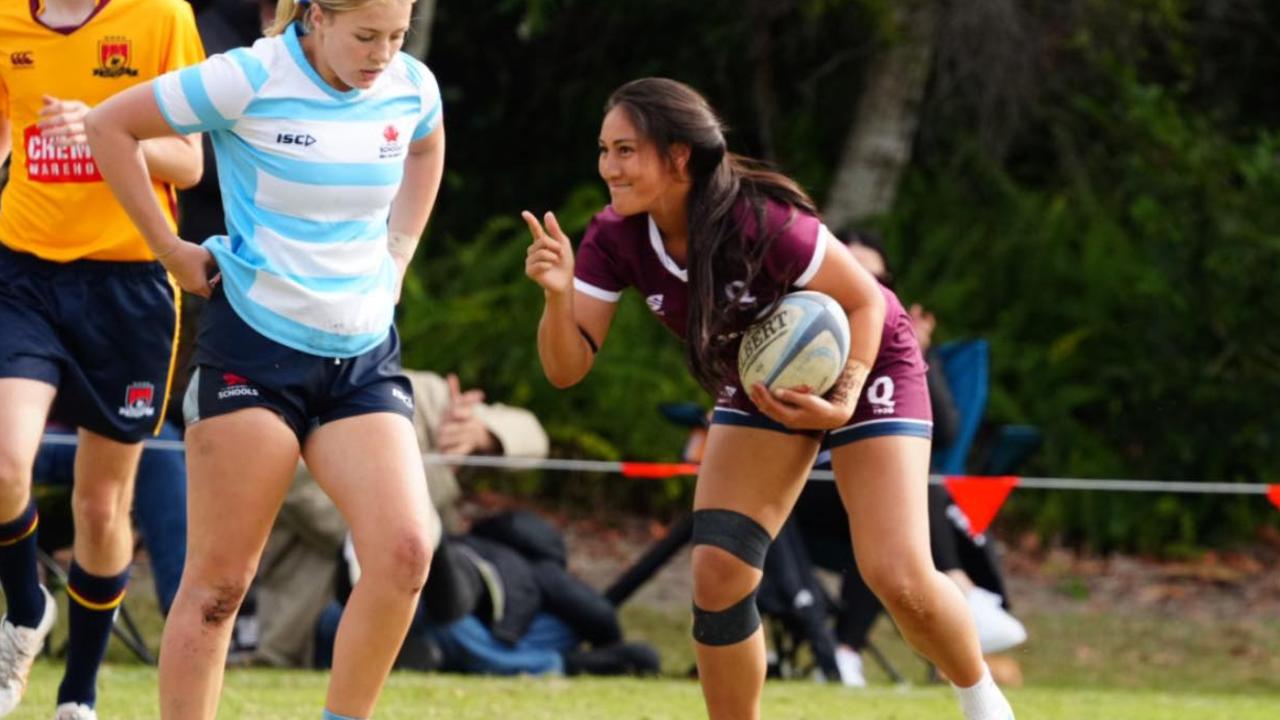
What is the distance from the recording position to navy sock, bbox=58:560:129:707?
571cm

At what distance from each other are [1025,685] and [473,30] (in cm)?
752

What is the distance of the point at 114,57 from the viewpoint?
5543mm

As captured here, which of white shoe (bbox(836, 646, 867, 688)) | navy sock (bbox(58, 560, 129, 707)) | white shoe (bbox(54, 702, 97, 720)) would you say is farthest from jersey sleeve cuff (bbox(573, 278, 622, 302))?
white shoe (bbox(836, 646, 867, 688))

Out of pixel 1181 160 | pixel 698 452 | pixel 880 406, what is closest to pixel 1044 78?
pixel 1181 160

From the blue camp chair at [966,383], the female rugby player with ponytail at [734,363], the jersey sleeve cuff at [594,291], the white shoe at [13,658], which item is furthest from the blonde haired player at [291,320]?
the blue camp chair at [966,383]

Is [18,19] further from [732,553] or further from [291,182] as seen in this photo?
[732,553]

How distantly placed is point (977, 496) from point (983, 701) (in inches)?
142

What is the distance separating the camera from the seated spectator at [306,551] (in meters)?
8.33

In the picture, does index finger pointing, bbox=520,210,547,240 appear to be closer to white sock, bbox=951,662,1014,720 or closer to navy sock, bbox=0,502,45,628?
white sock, bbox=951,662,1014,720

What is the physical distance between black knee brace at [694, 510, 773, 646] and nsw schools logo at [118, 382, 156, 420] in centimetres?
167

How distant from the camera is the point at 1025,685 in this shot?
8828 mm

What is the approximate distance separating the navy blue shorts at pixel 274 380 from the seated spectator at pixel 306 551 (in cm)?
357

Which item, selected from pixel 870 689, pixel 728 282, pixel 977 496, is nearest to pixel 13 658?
pixel 728 282

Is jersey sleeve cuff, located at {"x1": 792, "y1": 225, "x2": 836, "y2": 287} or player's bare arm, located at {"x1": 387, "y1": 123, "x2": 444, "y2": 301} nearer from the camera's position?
jersey sleeve cuff, located at {"x1": 792, "y1": 225, "x2": 836, "y2": 287}
